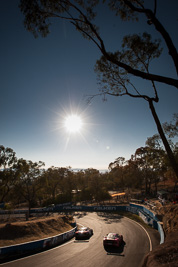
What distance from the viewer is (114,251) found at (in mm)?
14250

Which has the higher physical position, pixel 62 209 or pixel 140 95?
pixel 140 95

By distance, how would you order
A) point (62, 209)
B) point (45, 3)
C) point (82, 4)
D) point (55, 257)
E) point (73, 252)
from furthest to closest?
point (62, 209), point (73, 252), point (55, 257), point (82, 4), point (45, 3)

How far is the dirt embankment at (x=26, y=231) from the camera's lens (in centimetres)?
1659

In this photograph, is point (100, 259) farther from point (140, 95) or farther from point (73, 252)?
point (140, 95)

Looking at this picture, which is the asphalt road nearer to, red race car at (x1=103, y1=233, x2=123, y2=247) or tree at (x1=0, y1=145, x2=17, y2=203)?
red race car at (x1=103, y1=233, x2=123, y2=247)

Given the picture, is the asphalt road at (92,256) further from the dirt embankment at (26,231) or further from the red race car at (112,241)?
the dirt embankment at (26,231)

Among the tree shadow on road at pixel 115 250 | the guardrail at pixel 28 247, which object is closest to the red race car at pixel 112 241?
the tree shadow on road at pixel 115 250

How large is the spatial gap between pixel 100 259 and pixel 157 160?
99.1ft

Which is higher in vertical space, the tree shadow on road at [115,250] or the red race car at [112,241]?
the red race car at [112,241]

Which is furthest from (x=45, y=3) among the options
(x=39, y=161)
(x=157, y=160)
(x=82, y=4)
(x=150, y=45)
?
(x=39, y=161)

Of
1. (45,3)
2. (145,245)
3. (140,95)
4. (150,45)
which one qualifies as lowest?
(145,245)

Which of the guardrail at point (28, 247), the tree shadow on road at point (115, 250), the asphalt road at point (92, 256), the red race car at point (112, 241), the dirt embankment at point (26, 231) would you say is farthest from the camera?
the dirt embankment at point (26, 231)

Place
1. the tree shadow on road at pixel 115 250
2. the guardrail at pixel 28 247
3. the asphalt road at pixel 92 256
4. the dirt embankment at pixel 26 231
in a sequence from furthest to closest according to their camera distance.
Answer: the dirt embankment at pixel 26 231
the tree shadow on road at pixel 115 250
the guardrail at pixel 28 247
the asphalt road at pixel 92 256

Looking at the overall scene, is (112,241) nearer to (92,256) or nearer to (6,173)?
(92,256)
